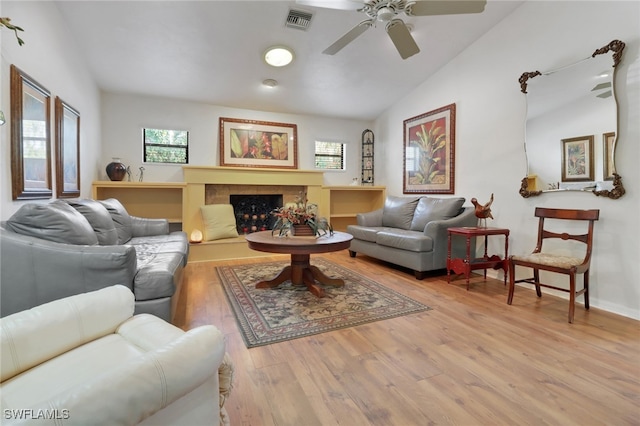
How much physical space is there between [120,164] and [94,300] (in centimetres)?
375

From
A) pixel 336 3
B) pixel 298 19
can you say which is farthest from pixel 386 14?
pixel 298 19

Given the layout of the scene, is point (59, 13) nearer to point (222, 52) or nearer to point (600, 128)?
point (222, 52)

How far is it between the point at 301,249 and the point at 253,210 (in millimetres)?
3176

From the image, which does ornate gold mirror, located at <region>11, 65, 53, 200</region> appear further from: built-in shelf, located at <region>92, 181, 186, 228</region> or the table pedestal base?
the table pedestal base

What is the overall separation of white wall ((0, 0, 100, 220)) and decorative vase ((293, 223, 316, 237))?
212 centimetres

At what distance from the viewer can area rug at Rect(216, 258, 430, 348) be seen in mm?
2256

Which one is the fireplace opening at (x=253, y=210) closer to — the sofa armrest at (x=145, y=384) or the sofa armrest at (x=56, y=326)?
the sofa armrest at (x=56, y=326)

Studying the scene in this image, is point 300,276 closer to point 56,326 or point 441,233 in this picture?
point 441,233

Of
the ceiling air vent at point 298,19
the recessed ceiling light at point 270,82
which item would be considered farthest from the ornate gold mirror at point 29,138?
the recessed ceiling light at point 270,82

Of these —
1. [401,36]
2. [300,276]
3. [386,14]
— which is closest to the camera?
[386,14]

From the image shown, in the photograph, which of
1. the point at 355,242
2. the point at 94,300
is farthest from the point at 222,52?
the point at 94,300

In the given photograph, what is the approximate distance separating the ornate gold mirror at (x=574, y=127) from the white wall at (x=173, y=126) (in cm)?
341

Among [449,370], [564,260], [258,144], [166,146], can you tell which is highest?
[258,144]

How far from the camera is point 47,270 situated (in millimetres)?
1707
